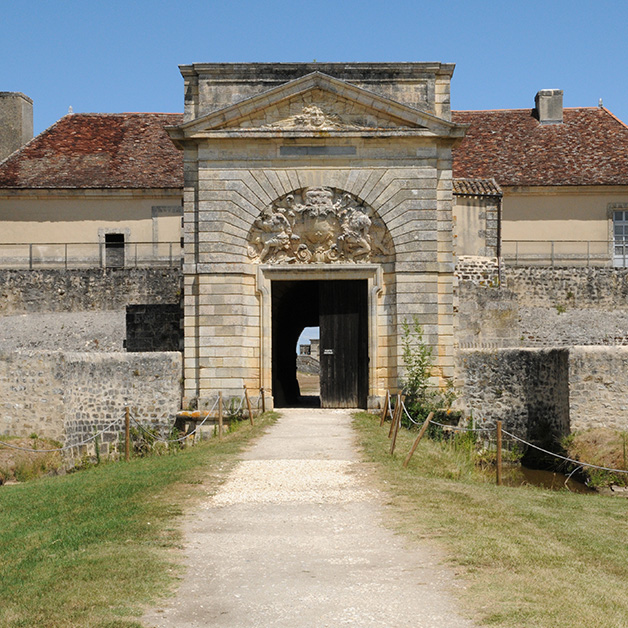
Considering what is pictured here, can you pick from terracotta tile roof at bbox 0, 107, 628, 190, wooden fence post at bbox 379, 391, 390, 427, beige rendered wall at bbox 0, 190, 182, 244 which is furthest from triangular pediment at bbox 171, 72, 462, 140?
beige rendered wall at bbox 0, 190, 182, 244

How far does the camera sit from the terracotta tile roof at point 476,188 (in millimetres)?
26828

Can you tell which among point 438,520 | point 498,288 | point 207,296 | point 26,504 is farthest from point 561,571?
point 498,288

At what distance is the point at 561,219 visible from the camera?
2952 cm

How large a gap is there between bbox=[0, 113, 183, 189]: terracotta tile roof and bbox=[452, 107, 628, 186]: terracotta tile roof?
29.9 ft

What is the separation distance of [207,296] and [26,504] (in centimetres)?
697

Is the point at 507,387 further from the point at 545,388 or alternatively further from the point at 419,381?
the point at 419,381

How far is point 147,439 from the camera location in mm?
16969

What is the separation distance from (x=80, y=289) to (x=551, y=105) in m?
16.0

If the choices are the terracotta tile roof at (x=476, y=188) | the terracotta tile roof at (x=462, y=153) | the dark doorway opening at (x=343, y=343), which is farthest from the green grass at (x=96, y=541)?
the terracotta tile roof at (x=462, y=153)

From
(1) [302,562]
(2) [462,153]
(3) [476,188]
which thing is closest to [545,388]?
(3) [476,188]

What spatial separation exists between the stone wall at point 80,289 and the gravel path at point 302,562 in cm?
1560

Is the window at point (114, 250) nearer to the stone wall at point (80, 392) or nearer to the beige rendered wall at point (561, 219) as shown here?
the beige rendered wall at point (561, 219)

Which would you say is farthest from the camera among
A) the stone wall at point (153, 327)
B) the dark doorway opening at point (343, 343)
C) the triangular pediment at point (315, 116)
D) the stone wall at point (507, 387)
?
the stone wall at point (153, 327)

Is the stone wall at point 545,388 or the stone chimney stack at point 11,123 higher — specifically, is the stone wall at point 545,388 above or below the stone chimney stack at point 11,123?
below
